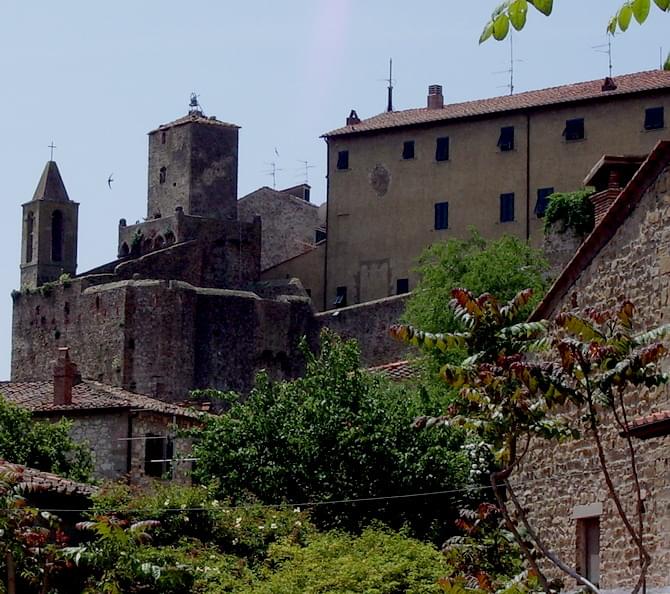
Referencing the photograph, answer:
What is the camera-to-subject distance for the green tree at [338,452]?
30.2 metres

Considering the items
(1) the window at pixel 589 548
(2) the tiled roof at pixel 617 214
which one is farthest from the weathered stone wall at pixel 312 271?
(1) the window at pixel 589 548

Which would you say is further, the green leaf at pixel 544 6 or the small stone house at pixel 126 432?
the small stone house at pixel 126 432

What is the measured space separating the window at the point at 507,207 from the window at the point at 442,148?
3.12m

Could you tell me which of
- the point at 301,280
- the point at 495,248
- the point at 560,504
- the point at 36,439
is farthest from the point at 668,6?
the point at 301,280

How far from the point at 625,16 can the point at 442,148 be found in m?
58.5

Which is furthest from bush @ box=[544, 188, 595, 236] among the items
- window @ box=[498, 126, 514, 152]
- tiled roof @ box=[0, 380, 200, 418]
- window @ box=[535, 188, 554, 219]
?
tiled roof @ box=[0, 380, 200, 418]

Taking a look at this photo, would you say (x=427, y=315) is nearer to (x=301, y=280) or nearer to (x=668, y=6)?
(x=301, y=280)

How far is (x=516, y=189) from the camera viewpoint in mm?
65688

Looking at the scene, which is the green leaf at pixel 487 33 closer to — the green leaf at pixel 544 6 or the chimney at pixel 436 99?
the green leaf at pixel 544 6

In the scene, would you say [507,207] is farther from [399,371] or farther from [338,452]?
[338,452]

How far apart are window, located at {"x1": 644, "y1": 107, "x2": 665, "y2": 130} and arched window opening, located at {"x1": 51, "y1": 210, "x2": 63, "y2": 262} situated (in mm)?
24381

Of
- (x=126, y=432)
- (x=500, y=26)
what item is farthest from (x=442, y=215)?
(x=500, y=26)

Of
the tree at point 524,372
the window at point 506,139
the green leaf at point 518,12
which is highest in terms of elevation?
the window at point 506,139

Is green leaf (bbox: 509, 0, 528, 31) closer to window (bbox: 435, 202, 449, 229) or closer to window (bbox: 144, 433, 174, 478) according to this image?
window (bbox: 144, 433, 174, 478)
